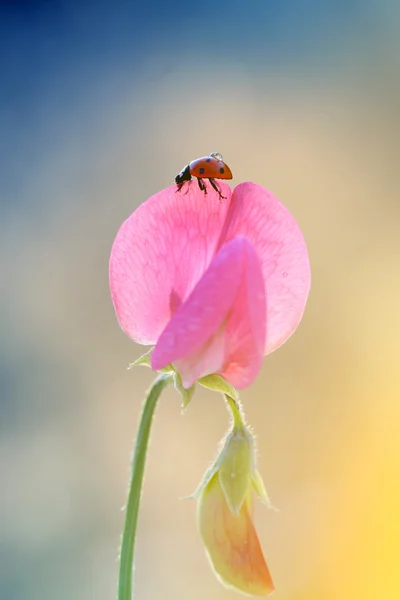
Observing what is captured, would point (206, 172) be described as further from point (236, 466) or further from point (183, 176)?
point (236, 466)

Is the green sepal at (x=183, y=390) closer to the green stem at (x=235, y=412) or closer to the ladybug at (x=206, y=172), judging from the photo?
the green stem at (x=235, y=412)

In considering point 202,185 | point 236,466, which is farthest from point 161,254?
point 236,466

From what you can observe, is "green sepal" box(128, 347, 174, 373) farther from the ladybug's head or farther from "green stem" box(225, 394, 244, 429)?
the ladybug's head

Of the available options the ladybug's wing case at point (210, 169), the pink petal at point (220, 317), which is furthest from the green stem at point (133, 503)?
the ladybug's wing case at point (210, 169)

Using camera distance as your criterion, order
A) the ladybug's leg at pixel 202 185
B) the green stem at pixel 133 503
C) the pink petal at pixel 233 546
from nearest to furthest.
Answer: the green stem at pixel 133 503
the pink petal at pixel 233 546
the ladybug's leg at pixel 202 185

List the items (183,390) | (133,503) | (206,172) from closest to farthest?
1. (133,503)
2. (183,390)
3. (206,172)

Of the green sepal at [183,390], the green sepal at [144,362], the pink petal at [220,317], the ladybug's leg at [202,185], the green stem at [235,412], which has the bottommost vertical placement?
the green stem at [235,412]

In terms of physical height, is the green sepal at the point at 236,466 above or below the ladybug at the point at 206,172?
below
